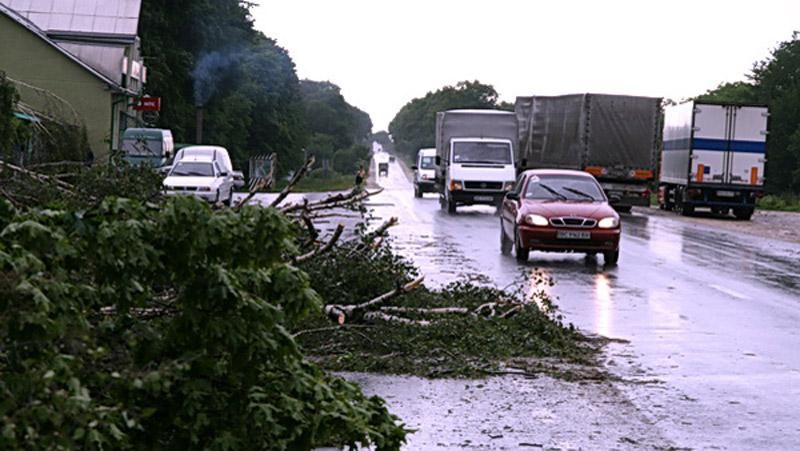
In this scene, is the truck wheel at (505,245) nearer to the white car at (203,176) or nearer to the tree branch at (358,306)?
the tree branch at (358,306)

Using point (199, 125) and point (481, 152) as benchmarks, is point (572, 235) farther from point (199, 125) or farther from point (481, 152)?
point (199, 125)

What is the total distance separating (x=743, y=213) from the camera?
1796 inches

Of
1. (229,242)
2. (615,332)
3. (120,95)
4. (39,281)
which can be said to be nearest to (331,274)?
(615,332)

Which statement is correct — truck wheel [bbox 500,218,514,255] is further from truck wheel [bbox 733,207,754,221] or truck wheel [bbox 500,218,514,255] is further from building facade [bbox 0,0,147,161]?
building facade [bbox 0,0,147,161]

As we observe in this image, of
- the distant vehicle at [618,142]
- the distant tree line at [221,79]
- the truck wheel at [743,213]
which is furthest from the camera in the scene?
the distant tree line at [221,79]

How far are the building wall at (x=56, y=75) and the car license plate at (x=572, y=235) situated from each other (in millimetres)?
32578

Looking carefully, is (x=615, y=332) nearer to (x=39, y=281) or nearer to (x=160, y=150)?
(x=39, y=281)

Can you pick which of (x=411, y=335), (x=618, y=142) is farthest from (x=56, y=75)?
(x=411, y=335)

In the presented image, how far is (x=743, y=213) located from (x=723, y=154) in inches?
131

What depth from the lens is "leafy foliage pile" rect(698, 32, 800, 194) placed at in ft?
334

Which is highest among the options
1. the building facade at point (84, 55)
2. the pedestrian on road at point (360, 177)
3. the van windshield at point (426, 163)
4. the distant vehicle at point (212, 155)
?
the building facade at point (84, 55)

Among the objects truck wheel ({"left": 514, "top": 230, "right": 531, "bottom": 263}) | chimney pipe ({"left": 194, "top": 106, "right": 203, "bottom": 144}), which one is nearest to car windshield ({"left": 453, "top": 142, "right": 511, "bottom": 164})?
truck wheel ({"left": 514, "top": 230, "right": 531, "bottom": 263})

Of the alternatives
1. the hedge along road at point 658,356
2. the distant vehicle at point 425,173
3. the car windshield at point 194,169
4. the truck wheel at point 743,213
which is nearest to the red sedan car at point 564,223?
the hedge along road at point 658,356

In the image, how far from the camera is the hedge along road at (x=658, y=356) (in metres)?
8.23
